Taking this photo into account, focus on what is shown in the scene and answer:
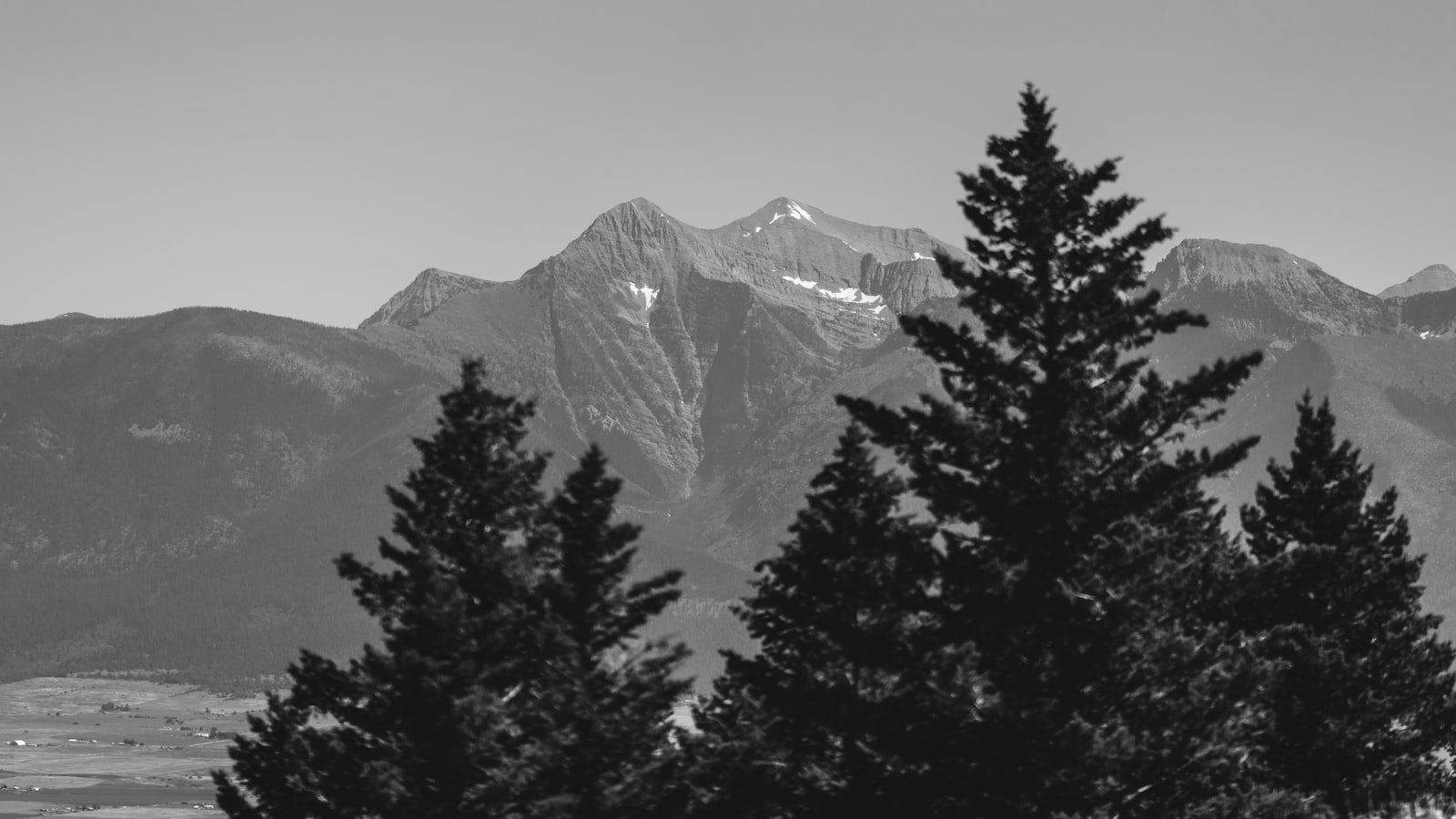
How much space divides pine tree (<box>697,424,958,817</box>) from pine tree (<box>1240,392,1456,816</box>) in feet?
42.7

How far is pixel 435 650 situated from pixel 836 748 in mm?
11236

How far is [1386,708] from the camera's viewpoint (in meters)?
55.5

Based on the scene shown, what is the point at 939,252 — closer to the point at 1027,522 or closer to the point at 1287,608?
the point at 1027,522

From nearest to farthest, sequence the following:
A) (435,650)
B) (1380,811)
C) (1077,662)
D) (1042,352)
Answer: (1077,662) < (1042,352) < (435,650) < (1380,811)

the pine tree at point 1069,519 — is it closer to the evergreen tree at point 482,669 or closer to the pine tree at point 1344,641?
the evergreen tree at point 482,669

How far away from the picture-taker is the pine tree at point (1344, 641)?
5203 centimetres

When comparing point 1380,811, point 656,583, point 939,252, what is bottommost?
point 1380,811

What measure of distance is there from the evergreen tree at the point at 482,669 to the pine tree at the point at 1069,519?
15.3 metres

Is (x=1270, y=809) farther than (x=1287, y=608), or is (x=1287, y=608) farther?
(x=1287, y=608)

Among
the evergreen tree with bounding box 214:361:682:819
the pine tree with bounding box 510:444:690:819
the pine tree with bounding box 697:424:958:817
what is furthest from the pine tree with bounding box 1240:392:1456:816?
the evergreen tree with bounding box 214:361:682:819

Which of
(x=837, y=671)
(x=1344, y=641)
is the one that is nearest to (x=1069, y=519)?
(x=837, y=671)

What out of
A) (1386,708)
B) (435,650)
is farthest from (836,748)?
(1386,708)

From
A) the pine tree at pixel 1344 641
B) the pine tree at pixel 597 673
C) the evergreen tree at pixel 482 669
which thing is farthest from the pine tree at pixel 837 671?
the pine tree at pixel 1344 641

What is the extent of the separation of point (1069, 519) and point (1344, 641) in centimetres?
2716
